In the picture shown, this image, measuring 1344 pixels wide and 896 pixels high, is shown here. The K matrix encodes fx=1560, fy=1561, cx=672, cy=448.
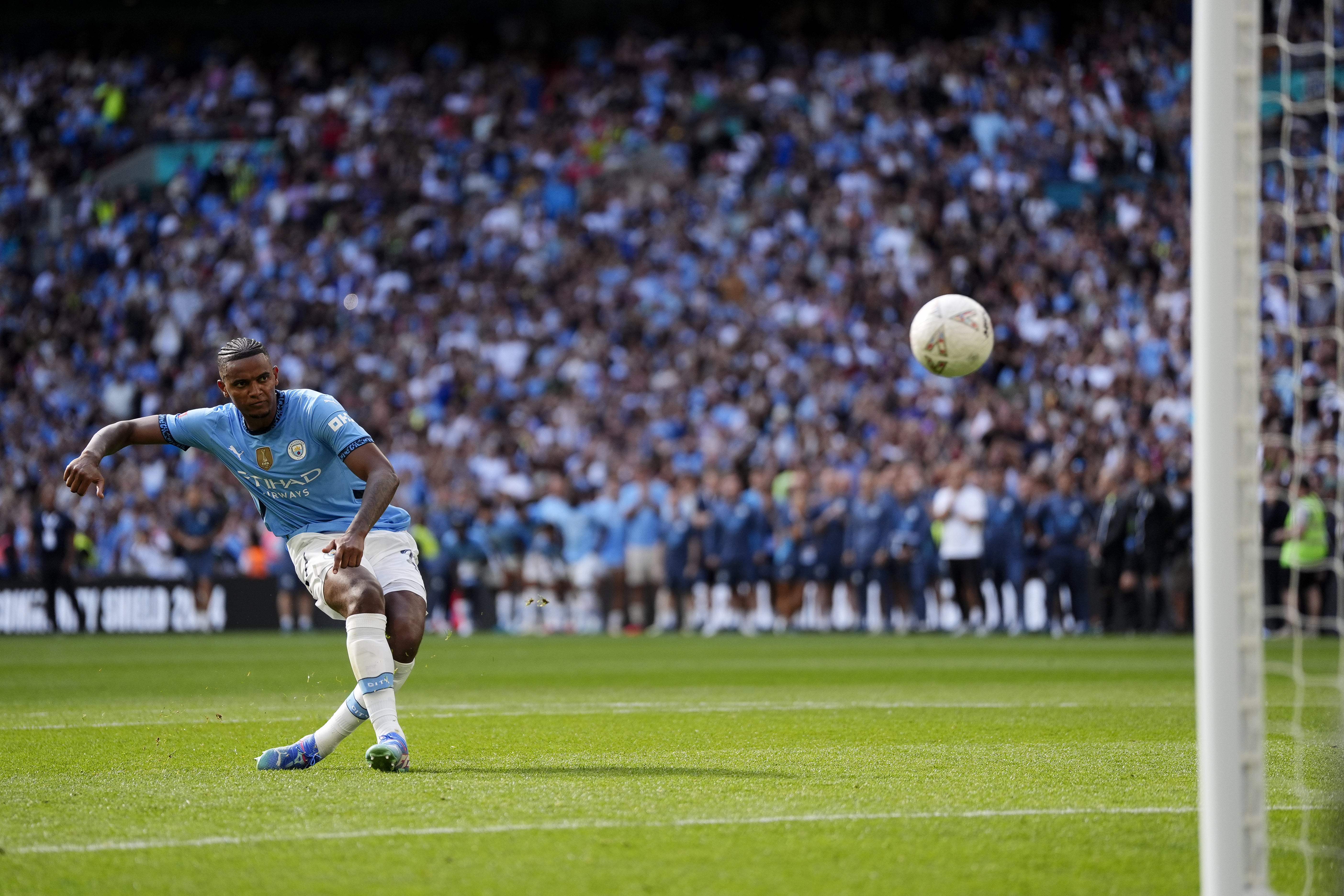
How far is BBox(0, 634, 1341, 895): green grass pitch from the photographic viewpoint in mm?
4379

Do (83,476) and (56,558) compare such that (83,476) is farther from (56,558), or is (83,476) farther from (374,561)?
(56,558)

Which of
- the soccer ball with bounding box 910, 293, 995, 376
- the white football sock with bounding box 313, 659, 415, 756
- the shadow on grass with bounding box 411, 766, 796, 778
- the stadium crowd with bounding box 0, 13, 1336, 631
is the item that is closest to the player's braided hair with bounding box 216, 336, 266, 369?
the white football sock with bounding box 313, 659, 415, 756

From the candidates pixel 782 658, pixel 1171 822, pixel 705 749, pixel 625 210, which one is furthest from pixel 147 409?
pixel 1171 822

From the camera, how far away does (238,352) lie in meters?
6.68

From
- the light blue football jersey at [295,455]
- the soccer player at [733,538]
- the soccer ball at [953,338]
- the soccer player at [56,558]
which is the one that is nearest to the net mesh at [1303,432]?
the soccer ball at [953,338]

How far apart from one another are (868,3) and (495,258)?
9121 millimetres

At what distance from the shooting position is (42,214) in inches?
1208

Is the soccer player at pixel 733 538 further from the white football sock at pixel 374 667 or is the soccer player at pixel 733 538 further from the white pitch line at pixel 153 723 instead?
the white football sock at pixel 374 667

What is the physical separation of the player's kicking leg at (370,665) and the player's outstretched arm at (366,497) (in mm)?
170

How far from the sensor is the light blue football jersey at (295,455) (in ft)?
22.5

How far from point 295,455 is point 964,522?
14.0 m

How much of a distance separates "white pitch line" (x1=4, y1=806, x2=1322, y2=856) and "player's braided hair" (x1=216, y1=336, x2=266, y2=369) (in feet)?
7.77

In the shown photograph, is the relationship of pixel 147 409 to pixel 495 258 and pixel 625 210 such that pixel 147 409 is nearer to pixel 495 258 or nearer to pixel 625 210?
pixel 495 258

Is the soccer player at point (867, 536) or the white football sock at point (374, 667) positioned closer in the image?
the white football sock at point (374, 667)
